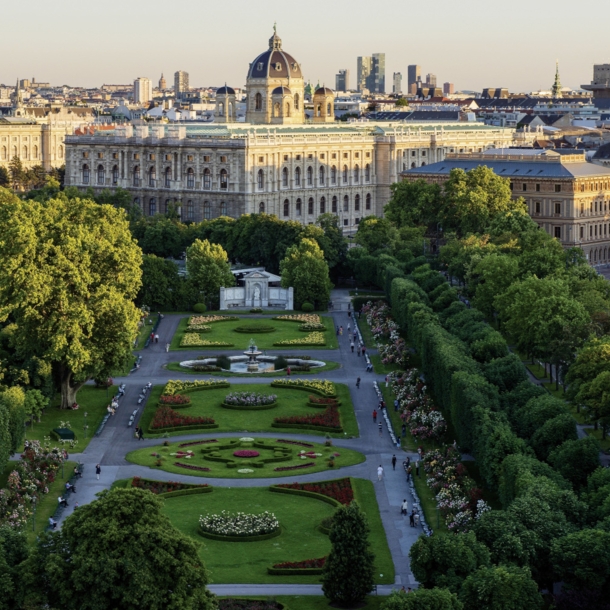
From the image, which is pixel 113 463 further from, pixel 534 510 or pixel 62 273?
pixel 534 510

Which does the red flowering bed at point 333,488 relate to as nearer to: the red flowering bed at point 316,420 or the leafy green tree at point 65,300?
the red flowering bed at point 316,420

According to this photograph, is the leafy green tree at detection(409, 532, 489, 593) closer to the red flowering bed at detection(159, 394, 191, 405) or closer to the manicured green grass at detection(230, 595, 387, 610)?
the manicured green grass at detection(230, 595, 387, 610)

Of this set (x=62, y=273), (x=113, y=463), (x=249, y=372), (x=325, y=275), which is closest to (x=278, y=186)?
(x=325, y=275)

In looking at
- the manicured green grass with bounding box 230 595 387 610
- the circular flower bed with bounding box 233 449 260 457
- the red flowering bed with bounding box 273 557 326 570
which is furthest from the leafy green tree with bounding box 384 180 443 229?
the manicured green grass with bounding box 230 595 387 610

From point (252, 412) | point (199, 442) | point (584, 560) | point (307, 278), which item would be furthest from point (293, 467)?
point (307, 278)

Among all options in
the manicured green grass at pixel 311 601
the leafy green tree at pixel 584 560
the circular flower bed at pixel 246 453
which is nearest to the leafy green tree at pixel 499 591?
the leafy green tree at pixel 584 560
